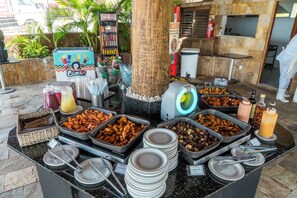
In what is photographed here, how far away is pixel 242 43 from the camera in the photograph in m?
5.23

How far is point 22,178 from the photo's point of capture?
85.6 inches

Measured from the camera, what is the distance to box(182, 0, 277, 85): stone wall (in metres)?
4.71

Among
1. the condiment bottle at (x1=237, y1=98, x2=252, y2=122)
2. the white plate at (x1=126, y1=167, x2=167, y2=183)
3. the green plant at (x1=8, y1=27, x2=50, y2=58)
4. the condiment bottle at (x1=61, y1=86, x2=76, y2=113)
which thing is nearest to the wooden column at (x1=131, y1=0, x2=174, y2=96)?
the condiment bottle at (x1=61, y1=86, x2=76, y2=113)

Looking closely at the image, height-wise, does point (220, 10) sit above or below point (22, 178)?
above

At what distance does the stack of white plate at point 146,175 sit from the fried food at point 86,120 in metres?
0.53

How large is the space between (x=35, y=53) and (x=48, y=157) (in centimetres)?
469

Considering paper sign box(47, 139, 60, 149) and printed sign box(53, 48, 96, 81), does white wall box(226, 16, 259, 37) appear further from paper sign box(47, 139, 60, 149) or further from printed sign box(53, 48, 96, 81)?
paper sign box(47, 139, 60, 149)

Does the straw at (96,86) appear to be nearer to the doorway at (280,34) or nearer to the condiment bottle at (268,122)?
the condiment bottle at (268,122)

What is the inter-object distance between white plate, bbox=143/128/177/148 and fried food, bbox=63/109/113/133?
0.43m

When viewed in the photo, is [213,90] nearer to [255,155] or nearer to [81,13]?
[255,155]

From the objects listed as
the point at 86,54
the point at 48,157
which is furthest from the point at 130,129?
the point at 86,54

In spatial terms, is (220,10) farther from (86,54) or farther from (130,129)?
(130,129)

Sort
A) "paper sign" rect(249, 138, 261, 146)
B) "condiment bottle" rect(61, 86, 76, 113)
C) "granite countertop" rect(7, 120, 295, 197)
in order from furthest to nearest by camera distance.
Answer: "condiment bottle" rect(61, 86, 76, 113)
"paper sign" rect(249, 138, 261, 146)
"granite countertop" rect(7, 120, 295, 197)

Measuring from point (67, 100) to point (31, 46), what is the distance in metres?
4.36
